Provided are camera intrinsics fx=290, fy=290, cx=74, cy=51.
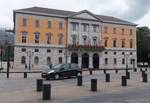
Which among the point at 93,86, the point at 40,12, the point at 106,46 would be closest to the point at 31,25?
the point at 40,12

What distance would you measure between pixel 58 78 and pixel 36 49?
38.1 m

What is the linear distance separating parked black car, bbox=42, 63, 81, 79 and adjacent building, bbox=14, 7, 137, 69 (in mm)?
33742

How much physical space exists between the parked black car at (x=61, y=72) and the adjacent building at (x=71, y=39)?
33.7m

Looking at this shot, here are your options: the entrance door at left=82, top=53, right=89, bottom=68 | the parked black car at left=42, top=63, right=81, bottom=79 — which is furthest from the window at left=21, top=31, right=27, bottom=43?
the parked black car at left=42, top=63, right=81, bottom=79

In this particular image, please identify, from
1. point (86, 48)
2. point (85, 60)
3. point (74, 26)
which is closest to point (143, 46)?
point (85, 60)

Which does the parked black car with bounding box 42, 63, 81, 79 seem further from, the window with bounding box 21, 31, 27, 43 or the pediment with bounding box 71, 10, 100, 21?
the pediment with bounding box 71, 10, 100, 21

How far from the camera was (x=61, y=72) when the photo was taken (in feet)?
92.3

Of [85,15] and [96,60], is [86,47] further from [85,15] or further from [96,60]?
[85,15]

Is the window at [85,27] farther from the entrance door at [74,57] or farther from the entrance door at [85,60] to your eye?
the entrance door at [74,57]

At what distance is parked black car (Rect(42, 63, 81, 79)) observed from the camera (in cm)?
2728

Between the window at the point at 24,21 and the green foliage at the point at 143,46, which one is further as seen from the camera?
the green foliage at the point at 143,46

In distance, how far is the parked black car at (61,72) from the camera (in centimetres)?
2728

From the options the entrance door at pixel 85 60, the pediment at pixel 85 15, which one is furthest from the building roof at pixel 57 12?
the entrance door at pixel 85 60

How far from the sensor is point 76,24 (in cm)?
7025
